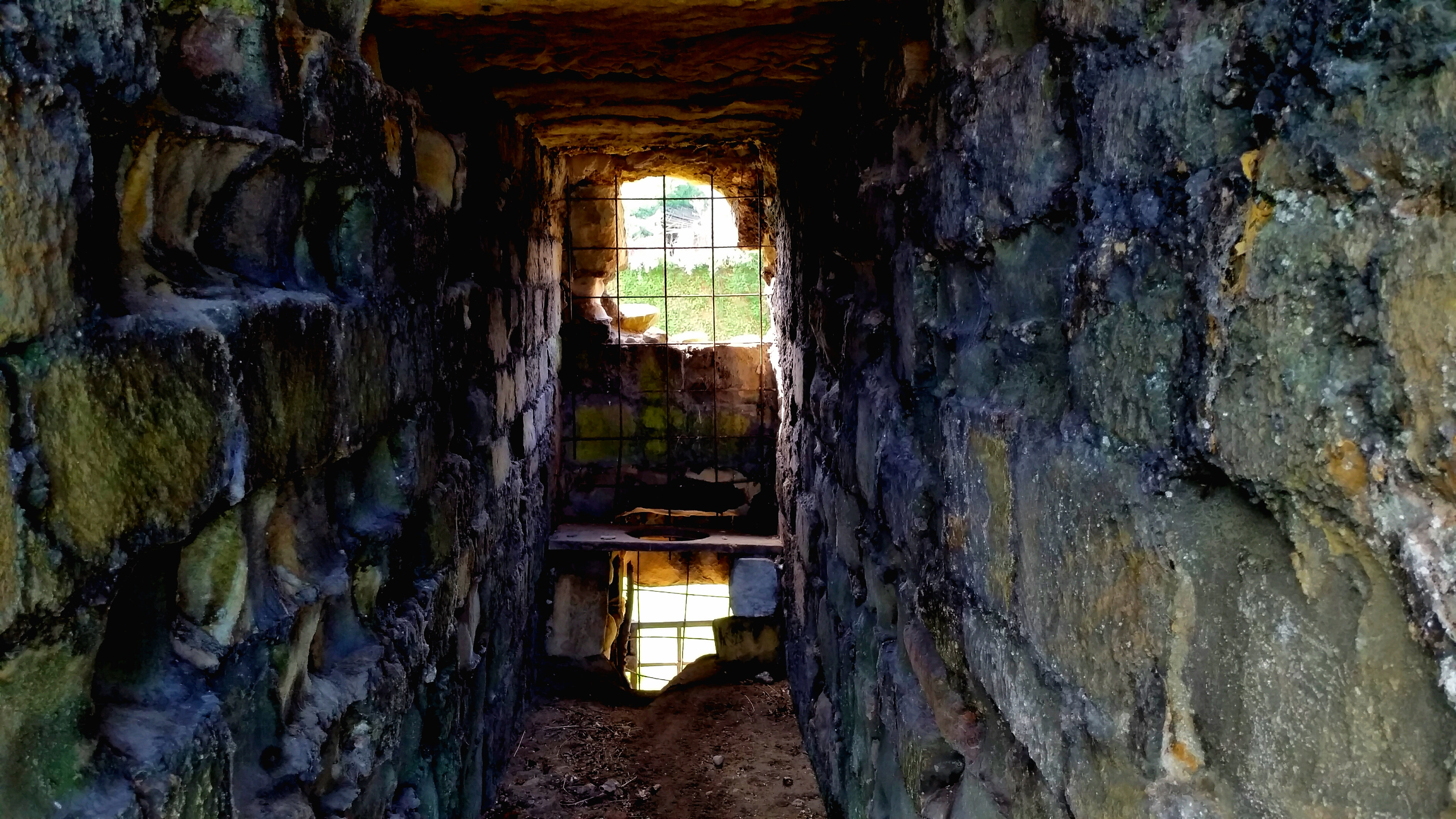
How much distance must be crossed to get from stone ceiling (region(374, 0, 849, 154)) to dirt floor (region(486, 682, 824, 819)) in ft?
6.17

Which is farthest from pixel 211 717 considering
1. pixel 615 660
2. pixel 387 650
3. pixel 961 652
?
pixel 615 660

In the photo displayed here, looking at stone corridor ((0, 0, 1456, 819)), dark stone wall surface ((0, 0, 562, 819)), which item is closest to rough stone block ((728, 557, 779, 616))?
stone corridor ((0, 0, 1456, 819))

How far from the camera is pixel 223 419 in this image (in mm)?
1086

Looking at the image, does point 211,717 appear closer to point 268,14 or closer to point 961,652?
point 268,14

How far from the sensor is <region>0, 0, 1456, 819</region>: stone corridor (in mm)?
658

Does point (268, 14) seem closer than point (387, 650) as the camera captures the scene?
Yes

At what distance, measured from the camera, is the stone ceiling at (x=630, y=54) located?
183 centimetres

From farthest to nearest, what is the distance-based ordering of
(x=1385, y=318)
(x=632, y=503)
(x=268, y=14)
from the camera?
(x=632, y=503) < (x=268, y=14) < (x=1385, y=318)

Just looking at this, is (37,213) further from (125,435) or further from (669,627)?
(669,627)

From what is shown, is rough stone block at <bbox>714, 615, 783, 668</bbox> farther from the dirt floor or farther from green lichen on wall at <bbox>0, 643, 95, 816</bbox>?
green lichen on wall at <bbox>0, 643, 95, 816</bbox>

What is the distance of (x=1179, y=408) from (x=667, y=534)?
358 centimetres

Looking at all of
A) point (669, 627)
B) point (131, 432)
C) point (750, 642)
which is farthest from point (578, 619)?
point (131, 432)

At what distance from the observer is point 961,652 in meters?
1.48

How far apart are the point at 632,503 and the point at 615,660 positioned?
89 centimetres
